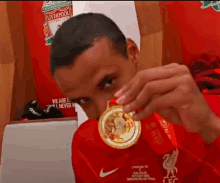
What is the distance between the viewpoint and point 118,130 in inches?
16.7

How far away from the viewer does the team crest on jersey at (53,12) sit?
69 cm

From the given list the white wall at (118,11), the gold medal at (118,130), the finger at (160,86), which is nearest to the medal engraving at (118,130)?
the gold medal at (118,130)

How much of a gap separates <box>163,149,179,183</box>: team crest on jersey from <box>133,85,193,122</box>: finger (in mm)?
191

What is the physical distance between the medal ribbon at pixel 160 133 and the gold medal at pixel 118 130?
47 mm

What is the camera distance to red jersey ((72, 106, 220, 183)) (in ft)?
1.53

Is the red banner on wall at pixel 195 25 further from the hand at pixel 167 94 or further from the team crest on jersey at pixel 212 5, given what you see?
the hand at pixel 167 94

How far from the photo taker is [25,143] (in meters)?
0.75

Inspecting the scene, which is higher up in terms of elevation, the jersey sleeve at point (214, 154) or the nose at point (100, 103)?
the nose at point (100, 103)

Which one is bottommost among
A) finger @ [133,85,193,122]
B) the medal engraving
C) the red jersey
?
the red jersey

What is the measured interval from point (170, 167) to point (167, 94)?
0.77 feet

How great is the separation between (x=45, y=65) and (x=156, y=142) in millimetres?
417

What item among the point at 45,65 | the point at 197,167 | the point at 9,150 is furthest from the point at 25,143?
the point at 197,167

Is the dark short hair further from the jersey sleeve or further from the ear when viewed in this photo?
the jersey sleeve

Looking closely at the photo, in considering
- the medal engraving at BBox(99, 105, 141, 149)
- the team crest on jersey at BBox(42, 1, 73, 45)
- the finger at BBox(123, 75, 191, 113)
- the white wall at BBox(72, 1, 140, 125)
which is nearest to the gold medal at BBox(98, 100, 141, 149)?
the medal engraving at BBox(99, 105, 141, 149)
